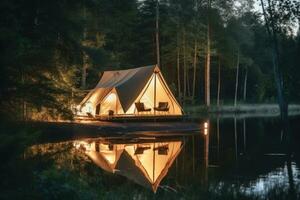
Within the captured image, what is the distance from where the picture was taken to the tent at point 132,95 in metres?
24.1

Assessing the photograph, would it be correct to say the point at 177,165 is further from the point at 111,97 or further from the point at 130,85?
the point at 111,97

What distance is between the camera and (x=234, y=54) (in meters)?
39.3

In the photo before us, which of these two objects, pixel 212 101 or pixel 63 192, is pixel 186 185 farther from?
pixel 212 101

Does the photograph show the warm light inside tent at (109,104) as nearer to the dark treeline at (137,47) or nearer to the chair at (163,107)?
the dark treeline at (137,47)

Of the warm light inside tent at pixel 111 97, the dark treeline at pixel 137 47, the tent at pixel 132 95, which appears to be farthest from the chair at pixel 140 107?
the dark treeline at pixel 137 47

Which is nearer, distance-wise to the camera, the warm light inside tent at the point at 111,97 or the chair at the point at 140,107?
the chair at the point at 140,107

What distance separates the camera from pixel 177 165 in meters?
12.3

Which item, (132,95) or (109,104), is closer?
(132,95)

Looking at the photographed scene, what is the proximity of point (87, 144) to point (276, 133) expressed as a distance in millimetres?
9068

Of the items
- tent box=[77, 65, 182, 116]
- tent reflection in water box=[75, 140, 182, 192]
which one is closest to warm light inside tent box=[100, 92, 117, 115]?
tent box=[77, 65, 182, 116]

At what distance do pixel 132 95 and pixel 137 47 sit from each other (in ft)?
51.0

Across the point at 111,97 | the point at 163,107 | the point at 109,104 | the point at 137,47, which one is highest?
the point at 137,47

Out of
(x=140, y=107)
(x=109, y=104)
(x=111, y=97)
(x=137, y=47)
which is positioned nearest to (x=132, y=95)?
(x=140, y=107)

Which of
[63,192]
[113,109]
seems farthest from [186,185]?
[113,109]
